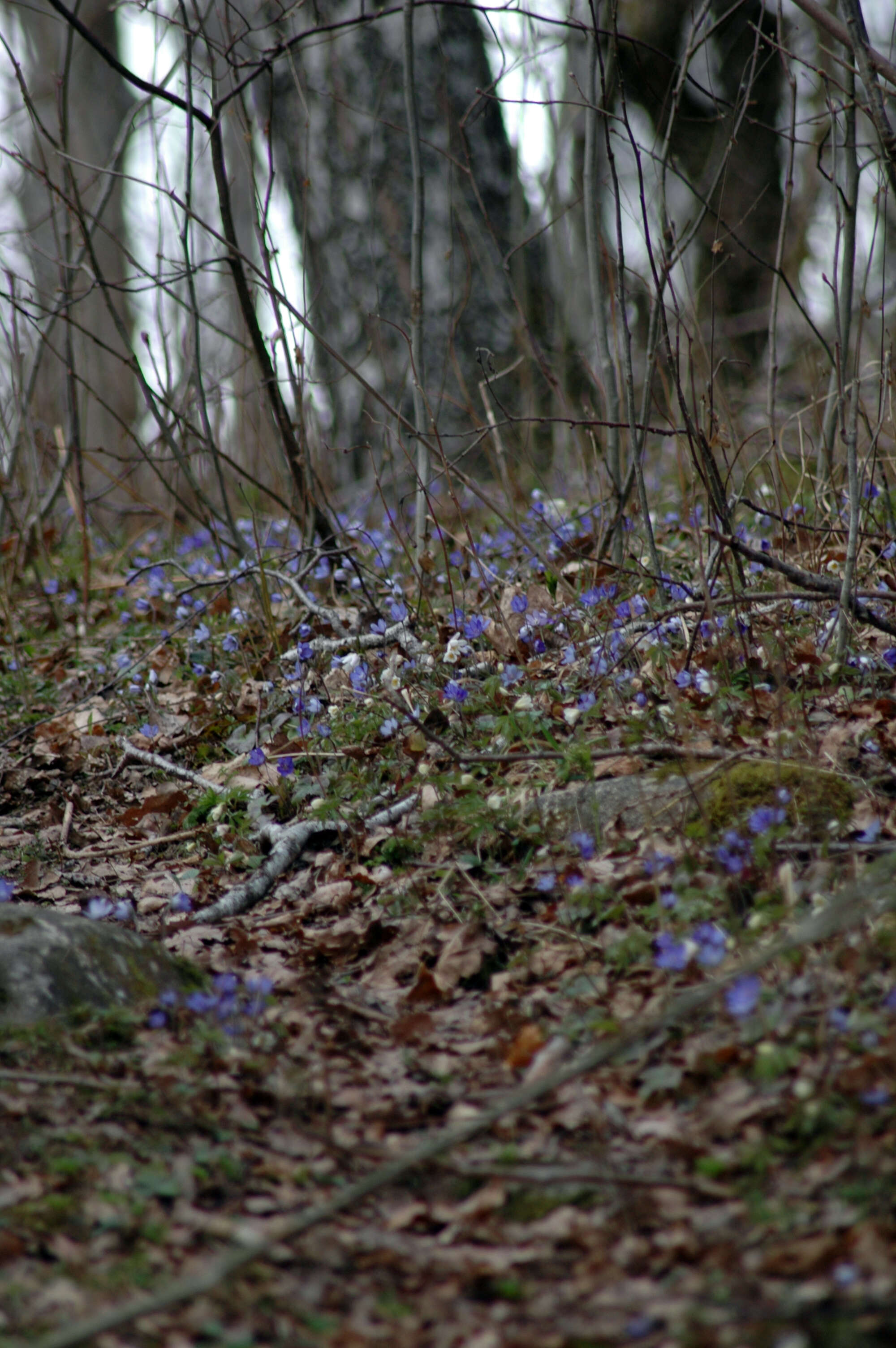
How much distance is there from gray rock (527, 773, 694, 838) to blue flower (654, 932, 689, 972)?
0.53 m

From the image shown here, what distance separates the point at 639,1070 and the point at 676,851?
0.65 m

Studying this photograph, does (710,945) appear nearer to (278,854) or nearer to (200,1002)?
(200,1002)

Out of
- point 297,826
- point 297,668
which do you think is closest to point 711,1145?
point 297,826

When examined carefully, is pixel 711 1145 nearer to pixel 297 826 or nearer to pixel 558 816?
pixel 558 816

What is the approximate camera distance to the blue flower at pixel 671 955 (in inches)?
72.4

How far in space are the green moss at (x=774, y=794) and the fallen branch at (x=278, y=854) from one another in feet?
2.75

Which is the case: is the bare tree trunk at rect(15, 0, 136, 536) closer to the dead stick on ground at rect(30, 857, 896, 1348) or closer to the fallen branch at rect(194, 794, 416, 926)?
the fallen branch at rect(194, 794, 416, 926)

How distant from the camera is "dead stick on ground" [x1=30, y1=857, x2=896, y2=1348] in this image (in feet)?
3.98

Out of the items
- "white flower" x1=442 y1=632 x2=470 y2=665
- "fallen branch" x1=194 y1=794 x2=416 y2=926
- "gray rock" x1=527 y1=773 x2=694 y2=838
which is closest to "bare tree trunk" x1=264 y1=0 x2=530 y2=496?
"white flower" x1=442 y1=632 x2=470 y2=665

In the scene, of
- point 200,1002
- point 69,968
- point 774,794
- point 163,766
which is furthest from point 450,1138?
point 163,766

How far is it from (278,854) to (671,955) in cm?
132

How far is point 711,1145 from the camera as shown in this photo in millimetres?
1657

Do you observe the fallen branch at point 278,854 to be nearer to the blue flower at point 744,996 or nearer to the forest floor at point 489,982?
the forest floor at point 489,982

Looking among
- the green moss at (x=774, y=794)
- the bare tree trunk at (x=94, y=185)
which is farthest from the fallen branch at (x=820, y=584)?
the bare tree trunk at (x=94, y=185)
